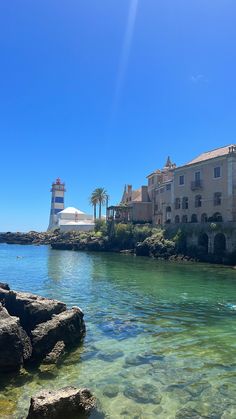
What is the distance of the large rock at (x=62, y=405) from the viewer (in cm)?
762

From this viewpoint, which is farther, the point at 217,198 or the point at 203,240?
the point at 217,198

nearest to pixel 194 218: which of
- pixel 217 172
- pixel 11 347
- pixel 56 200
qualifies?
pixel 217 172

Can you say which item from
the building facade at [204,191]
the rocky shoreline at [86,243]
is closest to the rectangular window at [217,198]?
the building facade at [204,191]

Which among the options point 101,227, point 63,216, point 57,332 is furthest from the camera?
point 63,216

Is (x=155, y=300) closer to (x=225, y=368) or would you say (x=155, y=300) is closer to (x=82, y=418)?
(x=225, y=368)

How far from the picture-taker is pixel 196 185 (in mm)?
62500

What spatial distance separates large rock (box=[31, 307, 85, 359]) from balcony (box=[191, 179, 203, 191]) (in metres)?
50.2

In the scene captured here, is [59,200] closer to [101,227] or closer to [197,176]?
[101,227]

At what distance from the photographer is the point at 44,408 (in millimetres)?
7617

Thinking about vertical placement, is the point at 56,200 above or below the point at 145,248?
above

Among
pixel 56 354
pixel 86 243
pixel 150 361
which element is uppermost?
pixel 86 243

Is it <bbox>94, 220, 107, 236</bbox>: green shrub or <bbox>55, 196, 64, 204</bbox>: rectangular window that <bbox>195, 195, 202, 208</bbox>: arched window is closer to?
<bbox>94, 220, 107, 236</bbox>: green shrub

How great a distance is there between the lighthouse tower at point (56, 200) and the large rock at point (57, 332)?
497 ft

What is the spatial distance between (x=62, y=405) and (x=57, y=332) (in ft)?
16.1
